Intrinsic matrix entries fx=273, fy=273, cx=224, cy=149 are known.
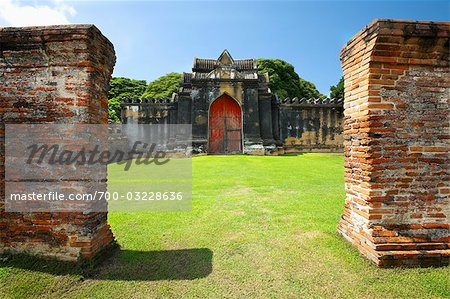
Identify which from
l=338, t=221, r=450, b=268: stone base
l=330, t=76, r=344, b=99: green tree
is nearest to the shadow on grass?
l=338, t=221, r=450, b=268: stone base

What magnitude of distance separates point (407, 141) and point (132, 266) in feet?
12.4

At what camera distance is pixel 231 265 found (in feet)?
11.2

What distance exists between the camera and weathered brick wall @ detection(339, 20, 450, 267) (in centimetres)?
335

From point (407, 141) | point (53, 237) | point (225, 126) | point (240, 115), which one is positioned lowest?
point (53, 237)

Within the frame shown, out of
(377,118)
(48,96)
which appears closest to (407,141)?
(377,118)

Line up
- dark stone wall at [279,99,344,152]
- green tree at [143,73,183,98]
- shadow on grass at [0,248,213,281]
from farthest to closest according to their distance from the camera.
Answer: green tree at [143,73,183,98] → dark stone wall at [279,99,344,152] → shadow on grass at [0,248,213,281]

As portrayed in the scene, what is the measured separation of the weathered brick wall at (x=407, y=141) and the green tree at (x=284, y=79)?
28589 mm

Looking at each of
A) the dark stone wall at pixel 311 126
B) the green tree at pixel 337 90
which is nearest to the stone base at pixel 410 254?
the dark stone wall at pixel 311 126

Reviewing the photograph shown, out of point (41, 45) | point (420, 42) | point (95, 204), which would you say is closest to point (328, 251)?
point (420, 42)

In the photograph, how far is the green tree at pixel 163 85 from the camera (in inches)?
1340

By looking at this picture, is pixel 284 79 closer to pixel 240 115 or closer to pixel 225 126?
pixel 240 115

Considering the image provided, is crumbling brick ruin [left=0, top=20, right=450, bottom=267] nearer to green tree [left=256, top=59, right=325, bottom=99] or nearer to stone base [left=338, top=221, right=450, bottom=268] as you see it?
stone base [left=338, top=221, right=450, bottom=268]

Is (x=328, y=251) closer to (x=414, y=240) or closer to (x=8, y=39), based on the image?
(x=414, y=240)

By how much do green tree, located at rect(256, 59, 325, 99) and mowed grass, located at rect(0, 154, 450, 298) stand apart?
92.0 feet
